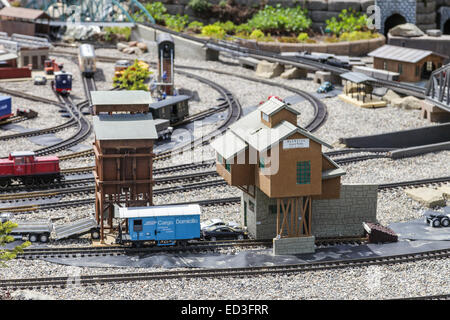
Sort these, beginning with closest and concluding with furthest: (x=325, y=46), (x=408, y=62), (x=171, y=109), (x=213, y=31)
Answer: (x=171, y=109)
(x=408, y=62)
(x=325, y=46)
(x=213, y=31)

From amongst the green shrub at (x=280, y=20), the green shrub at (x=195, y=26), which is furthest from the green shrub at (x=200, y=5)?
the green shrub at (x=280, y=20)

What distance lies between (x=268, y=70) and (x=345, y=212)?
42.7 m

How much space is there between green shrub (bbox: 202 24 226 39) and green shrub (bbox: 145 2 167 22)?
7628 millimetres

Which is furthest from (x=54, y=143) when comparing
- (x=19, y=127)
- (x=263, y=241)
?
(x=263, y=241)

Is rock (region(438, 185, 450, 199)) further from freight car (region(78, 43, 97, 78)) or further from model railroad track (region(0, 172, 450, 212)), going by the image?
freight car (region(78, 43, 97, 78))

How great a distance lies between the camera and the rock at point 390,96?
72.1 m

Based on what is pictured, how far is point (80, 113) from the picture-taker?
69.4 m

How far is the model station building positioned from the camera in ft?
128

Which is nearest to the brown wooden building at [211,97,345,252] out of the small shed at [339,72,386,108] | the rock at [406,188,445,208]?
the rock at [406,188,445,208]

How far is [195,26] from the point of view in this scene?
98688 millimetres

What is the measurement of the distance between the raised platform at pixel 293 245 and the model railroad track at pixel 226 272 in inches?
66.1

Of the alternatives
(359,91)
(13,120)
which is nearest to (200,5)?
(359,91)

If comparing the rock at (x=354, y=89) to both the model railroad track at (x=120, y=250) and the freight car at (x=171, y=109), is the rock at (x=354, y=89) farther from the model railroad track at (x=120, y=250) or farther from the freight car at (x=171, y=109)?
the model railroad track at (x=120, y=250)

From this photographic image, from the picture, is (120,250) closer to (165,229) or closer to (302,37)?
(165,229)
